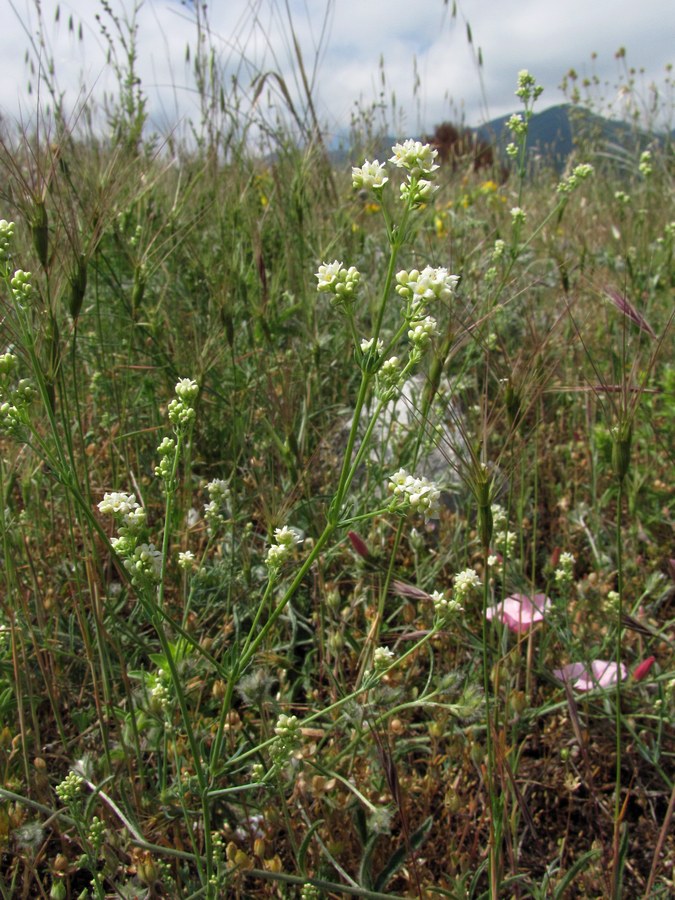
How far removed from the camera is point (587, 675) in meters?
1.57

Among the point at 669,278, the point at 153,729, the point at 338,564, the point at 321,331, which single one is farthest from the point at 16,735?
the point at 669,278

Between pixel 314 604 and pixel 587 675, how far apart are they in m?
0.67

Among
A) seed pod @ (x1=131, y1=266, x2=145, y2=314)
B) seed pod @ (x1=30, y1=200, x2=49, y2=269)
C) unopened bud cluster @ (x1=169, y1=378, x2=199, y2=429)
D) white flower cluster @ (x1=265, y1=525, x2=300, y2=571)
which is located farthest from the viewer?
seed pod @ (x1=131, y1=266, x2=145, y2=314)

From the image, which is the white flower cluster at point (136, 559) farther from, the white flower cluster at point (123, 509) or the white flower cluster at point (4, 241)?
the white flower cluster at point (4, 241)

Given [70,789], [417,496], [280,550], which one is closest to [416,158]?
[417,496]

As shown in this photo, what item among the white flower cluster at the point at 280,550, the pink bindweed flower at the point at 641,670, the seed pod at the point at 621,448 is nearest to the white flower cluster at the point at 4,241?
the white flower cluster at the point at 280,550

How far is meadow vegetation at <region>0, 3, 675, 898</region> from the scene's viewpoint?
1.07 m

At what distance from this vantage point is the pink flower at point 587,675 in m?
1.56

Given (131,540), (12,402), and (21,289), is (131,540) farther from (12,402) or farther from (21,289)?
(21,289)

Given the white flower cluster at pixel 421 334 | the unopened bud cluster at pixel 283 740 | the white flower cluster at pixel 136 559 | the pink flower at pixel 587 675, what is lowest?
the pink flower at pixel 587 675

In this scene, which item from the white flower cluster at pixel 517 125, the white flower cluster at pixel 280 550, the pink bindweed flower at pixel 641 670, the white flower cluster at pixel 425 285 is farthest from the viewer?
the white flower cluster at pixel 517 125

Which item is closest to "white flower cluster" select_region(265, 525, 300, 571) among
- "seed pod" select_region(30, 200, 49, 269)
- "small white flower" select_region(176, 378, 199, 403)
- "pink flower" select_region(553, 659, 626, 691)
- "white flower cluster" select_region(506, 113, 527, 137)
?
"small white flower" select_region(176, 378, 199, 403)

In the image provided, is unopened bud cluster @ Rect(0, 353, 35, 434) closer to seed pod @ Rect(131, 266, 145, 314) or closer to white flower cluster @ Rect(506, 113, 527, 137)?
seed pod @ Rect(131, 266, 145, 314)

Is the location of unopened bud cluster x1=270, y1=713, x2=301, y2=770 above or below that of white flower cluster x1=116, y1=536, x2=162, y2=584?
below
